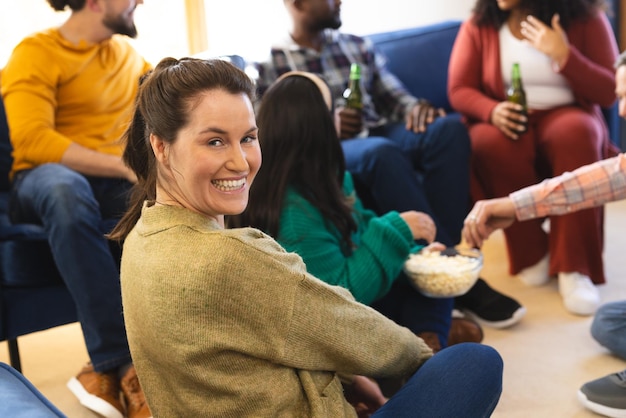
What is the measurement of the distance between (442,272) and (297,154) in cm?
47

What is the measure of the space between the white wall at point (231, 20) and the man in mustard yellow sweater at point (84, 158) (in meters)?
0.68

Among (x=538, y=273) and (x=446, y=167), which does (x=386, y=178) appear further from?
(x=538, y=273)

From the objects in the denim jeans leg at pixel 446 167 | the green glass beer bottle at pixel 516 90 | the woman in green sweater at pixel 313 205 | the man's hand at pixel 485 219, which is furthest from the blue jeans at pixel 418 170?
the woman in green sweater at pixel 313 205

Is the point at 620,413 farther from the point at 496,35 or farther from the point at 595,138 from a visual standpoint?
the point at 496,35

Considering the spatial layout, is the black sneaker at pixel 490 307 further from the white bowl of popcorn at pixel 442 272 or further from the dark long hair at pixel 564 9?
the dark long hair at pixel 564 9

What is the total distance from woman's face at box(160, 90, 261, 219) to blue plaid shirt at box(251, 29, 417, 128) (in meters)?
1.68

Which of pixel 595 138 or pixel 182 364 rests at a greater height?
pixel 182 364

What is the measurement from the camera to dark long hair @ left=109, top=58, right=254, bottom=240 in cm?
116

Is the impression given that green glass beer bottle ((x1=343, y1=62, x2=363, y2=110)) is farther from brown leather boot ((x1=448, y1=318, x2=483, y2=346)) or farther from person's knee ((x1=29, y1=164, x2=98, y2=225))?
person's knee ((x1=29, y1=164, x2=98, y2=225))

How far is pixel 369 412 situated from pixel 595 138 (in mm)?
1549

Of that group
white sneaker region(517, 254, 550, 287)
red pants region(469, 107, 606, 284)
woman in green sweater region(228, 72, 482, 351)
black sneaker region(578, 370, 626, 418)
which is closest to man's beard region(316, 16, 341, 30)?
red pants region(469, 107, 606, 284)

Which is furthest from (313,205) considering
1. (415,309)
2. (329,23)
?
(329,23)

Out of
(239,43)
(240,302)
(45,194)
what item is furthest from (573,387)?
(239,43)

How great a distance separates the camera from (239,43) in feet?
12.2
